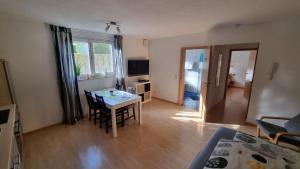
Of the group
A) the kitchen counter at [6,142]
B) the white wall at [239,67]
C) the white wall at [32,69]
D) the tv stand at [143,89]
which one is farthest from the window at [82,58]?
the white wall at [239,67]

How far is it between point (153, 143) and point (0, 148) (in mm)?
2034

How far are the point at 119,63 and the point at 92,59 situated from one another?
2.61ft

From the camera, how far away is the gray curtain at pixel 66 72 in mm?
2977

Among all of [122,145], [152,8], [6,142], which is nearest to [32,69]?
[6,142]

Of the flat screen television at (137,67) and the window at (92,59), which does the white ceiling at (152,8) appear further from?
the flat screen television at (137,67)

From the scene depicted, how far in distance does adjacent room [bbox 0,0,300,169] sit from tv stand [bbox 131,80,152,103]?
0.25ft

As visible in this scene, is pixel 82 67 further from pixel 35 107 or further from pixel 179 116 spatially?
pixel 179 116

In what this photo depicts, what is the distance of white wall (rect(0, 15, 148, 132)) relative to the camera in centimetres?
251

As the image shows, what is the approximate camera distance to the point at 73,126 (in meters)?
3.21

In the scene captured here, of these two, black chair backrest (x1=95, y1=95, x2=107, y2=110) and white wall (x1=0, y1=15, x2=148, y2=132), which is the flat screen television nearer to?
black chair backrest (x1=95, y1=95, x2=107, y2=110)

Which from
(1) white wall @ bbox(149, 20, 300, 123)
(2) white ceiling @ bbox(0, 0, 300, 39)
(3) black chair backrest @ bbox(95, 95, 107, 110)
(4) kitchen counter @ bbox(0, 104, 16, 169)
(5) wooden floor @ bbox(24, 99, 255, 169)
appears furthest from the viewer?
(3) black chair backrest @ bbox(95, 95, 107, 110)

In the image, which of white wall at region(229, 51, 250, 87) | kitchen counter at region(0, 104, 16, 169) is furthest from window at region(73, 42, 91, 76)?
white wall at region(229, 51, 250, 87)

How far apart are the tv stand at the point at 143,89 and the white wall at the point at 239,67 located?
529 centimetres

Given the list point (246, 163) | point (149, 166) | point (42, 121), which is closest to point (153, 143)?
point (149, 166)
